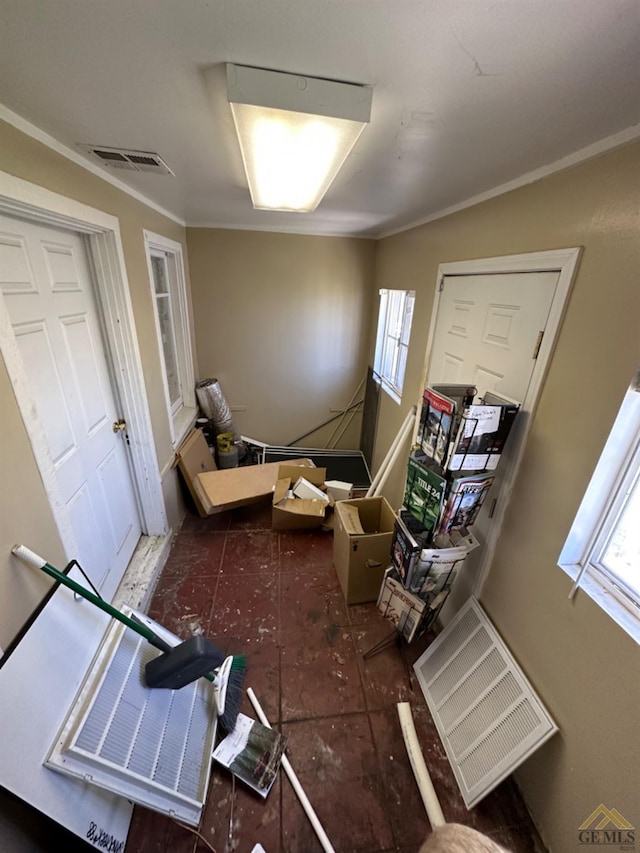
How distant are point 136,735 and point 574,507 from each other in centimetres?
173

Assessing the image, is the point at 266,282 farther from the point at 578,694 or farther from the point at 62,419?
the point at 578,694

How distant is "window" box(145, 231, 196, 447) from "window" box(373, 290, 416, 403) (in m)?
1.86

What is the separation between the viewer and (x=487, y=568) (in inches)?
63.1

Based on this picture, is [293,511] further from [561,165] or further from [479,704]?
[561,165]

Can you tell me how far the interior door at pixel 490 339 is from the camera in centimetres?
133

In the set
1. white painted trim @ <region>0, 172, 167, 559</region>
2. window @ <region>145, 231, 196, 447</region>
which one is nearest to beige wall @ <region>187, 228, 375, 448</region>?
window @ <region>145, 231, 196, 447</region>

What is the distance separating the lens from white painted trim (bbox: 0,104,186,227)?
1044mm

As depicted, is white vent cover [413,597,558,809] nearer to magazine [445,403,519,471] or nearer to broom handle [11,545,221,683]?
magazine [445,403,519,471]

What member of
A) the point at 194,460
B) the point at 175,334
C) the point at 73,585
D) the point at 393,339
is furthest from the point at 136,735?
the point at 393,339

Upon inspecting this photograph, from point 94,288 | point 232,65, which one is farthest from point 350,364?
point 232,65

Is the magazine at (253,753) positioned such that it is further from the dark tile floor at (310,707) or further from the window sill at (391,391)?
the window sill at (391,391)

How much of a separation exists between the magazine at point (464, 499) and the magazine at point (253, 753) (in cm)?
116

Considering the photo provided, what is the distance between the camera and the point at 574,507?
1151 mm

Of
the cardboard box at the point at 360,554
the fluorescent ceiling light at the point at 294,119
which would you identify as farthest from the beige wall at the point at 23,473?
the cardboard box at the point at 360,554
